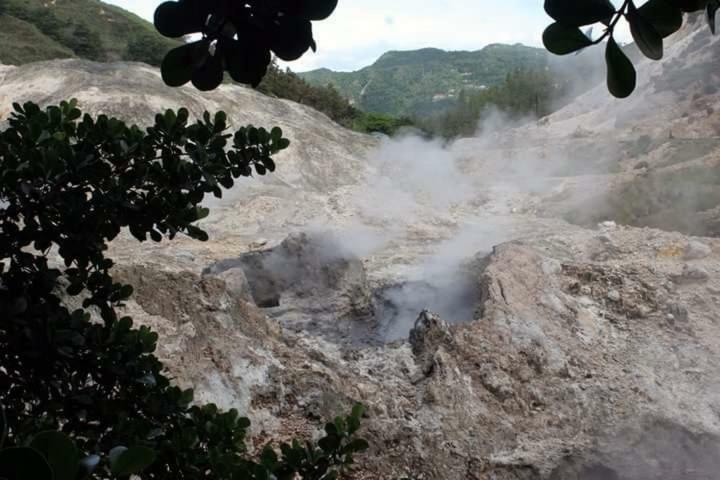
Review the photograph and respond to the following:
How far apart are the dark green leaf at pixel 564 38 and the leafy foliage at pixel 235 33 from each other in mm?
228

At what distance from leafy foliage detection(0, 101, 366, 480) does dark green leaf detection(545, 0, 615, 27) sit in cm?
107

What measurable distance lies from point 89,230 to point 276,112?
1605 centimetres

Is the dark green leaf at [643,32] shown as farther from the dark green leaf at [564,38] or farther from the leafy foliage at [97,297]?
the leafy foliage at [97,297]

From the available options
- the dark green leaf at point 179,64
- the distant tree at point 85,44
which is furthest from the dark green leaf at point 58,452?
the distant tree at point 85,44

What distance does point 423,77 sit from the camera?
8106 centimetres

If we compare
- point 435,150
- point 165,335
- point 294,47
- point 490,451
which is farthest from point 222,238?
point 294,47

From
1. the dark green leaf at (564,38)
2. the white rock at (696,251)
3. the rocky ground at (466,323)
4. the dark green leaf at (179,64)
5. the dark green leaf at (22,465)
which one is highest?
the dark green leaf at (564,38)

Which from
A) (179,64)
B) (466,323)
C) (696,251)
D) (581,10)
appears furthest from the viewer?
(696,251)

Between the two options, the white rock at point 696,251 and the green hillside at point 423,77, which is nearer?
the white rock at point 696,251

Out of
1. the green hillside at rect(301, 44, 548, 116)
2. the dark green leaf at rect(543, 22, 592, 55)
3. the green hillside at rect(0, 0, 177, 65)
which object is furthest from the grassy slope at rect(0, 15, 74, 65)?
the green hillside at rect(301, 44, 548, 116)

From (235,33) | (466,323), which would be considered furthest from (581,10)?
(466,323)

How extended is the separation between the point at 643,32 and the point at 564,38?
8 centimetres

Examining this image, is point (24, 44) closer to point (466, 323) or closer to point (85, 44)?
point (85, 44)

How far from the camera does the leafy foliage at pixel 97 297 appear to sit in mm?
1573
